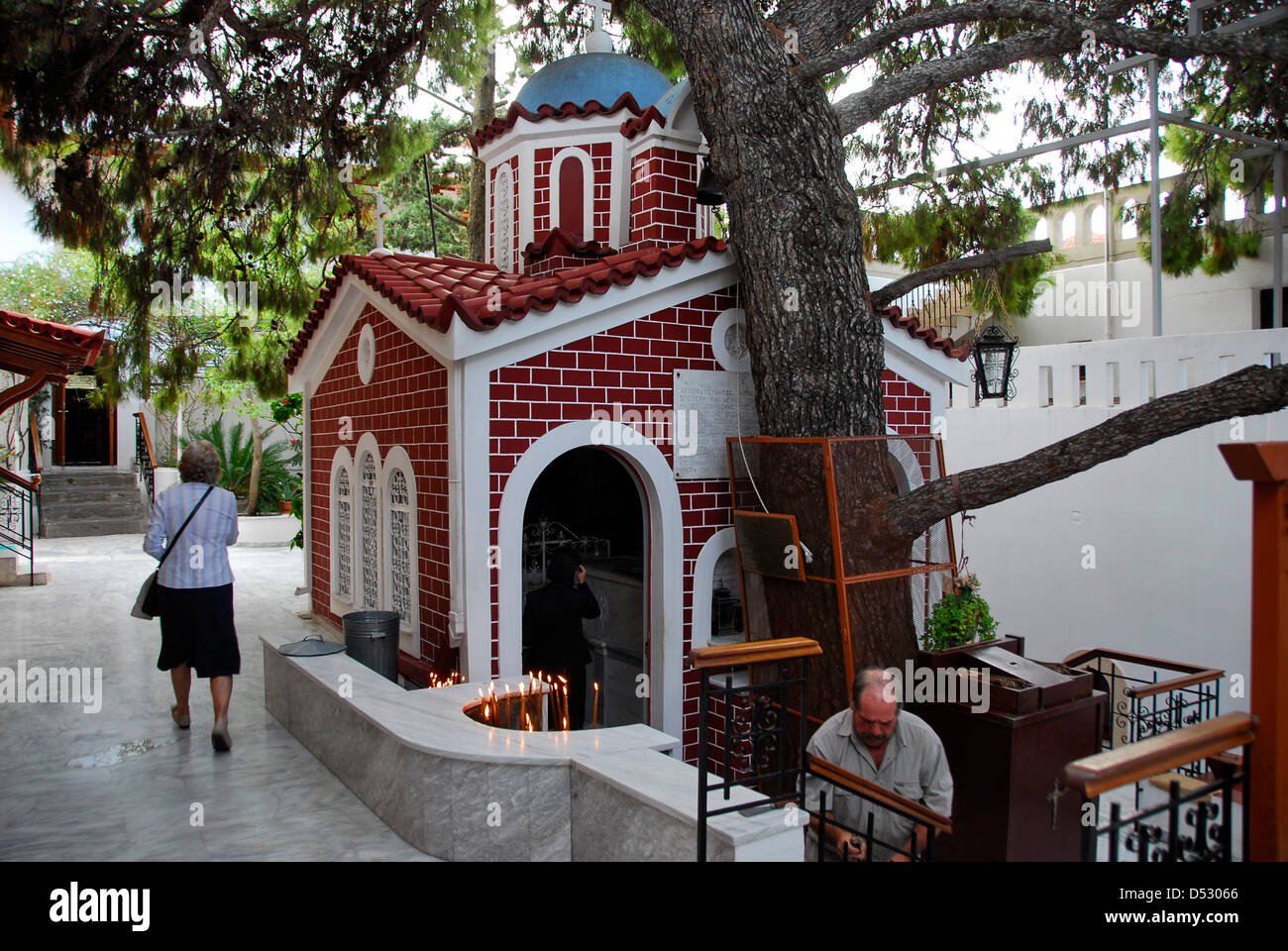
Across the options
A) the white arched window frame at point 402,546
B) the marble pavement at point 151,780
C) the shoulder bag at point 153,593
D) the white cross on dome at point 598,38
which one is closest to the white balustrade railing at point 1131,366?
the white cross on dome at point 598,38

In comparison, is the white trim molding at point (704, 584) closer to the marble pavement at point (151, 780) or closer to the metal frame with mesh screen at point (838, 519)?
the metal frame with mesh screen at point (838, 519)

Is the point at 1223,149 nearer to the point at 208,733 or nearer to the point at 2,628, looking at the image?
the point at 208,733

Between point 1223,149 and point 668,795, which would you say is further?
point 1223,149

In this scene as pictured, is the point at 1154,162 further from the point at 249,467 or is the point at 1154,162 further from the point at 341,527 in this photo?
the point at 249,467

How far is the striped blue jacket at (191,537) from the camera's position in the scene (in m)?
6.07

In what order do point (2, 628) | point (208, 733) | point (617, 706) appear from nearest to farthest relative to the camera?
point (208, 733), point (617, 706), point (2, 628)

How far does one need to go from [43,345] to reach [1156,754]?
362 inches

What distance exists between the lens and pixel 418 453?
7809 mm

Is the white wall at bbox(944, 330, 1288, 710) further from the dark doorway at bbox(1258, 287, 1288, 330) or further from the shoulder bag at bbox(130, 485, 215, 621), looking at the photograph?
the shoulder bag at bbox(130, 485, 215, 621)

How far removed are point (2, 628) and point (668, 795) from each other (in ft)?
29.3

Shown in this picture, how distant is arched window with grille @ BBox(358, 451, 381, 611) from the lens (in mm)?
9109

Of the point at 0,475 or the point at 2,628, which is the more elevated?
the point at 0,475
